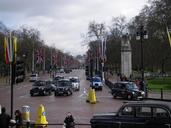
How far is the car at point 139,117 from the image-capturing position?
51.3ft

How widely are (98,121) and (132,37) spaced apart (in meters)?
103

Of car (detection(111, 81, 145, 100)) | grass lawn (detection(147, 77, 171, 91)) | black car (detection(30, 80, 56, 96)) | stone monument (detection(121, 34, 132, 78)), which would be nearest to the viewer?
car (detection(111, 81, 145, 100))

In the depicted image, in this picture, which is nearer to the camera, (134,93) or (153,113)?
(153,113)

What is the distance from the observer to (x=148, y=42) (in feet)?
280

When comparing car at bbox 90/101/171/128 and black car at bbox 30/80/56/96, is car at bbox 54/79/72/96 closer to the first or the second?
black car at bbox 30/80/56/96

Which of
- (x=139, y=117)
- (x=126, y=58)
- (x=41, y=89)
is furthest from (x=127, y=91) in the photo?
(x=126, y=58)

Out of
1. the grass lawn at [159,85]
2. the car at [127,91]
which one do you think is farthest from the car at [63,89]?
the grass lawn at [159,85]

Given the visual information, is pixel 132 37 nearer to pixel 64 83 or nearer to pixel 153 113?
pixel 64 83

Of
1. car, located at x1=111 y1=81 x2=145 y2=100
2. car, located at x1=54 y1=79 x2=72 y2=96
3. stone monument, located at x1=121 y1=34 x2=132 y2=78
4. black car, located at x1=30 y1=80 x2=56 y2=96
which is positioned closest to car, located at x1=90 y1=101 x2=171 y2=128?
car, located at x1=111 y1=81 x2=145 y2=100

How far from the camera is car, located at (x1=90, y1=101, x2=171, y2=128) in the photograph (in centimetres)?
1564

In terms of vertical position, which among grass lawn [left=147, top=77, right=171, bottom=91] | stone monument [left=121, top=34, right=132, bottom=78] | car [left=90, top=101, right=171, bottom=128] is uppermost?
stone monument [left=121, top=34, right=132, bottom=78]

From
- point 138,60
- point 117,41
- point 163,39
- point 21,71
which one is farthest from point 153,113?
point 117,41

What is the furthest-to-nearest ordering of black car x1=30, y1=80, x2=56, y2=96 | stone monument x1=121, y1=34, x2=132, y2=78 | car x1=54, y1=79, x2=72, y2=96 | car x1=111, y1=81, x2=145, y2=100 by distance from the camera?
stone monument x1=121, y1=34, x2=132, y2=78 → black car x1=30, y1=80, x2=56, y2=96 → car x1=54, y1=79, x2=72, y2=96 → car x1=111, y1=81, x2=145, y2=100

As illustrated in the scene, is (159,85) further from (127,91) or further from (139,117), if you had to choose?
(139,117)
